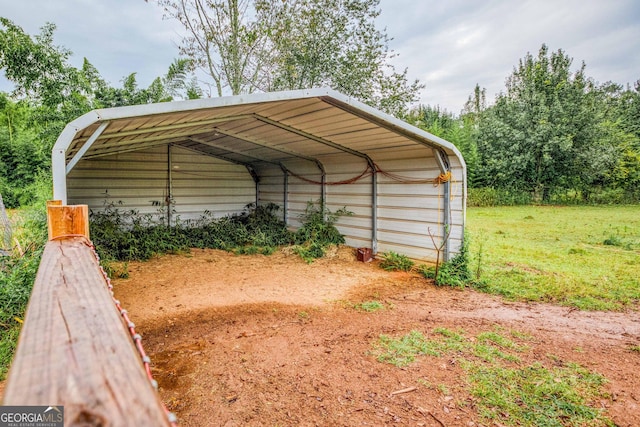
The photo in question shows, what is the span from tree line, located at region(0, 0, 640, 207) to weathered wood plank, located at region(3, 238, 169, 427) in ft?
33.5

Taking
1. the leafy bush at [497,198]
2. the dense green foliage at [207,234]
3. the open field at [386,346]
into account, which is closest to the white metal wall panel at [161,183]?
the dense green foliage at [207,234]

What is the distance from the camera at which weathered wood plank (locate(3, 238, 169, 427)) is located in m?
0.40

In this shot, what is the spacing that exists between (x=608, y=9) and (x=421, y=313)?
1208 cm

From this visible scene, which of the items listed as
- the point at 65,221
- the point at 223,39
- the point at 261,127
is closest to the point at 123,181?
the point at 261,127

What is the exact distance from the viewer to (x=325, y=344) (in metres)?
3.18

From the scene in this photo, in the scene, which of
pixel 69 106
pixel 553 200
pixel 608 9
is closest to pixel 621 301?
pixel 608 9

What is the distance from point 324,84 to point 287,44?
1.91m

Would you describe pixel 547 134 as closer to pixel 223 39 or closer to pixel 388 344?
pixel 223 39

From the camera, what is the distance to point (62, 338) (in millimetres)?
568

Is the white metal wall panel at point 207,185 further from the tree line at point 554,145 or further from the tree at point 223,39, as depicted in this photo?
the tree line at point 554,145

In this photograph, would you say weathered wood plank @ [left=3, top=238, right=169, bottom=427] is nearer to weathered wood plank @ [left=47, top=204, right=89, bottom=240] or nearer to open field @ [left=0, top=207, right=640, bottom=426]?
weathered wood plank @ [left=47, top=204, right=89, bottom=240]

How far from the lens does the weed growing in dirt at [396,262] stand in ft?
19.9

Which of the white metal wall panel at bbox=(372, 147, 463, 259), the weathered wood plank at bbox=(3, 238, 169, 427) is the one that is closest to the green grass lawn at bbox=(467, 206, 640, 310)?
the white metal wall panel at bbox=(372, 147, 463, 259)

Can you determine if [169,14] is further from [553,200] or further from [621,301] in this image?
[553,200]
